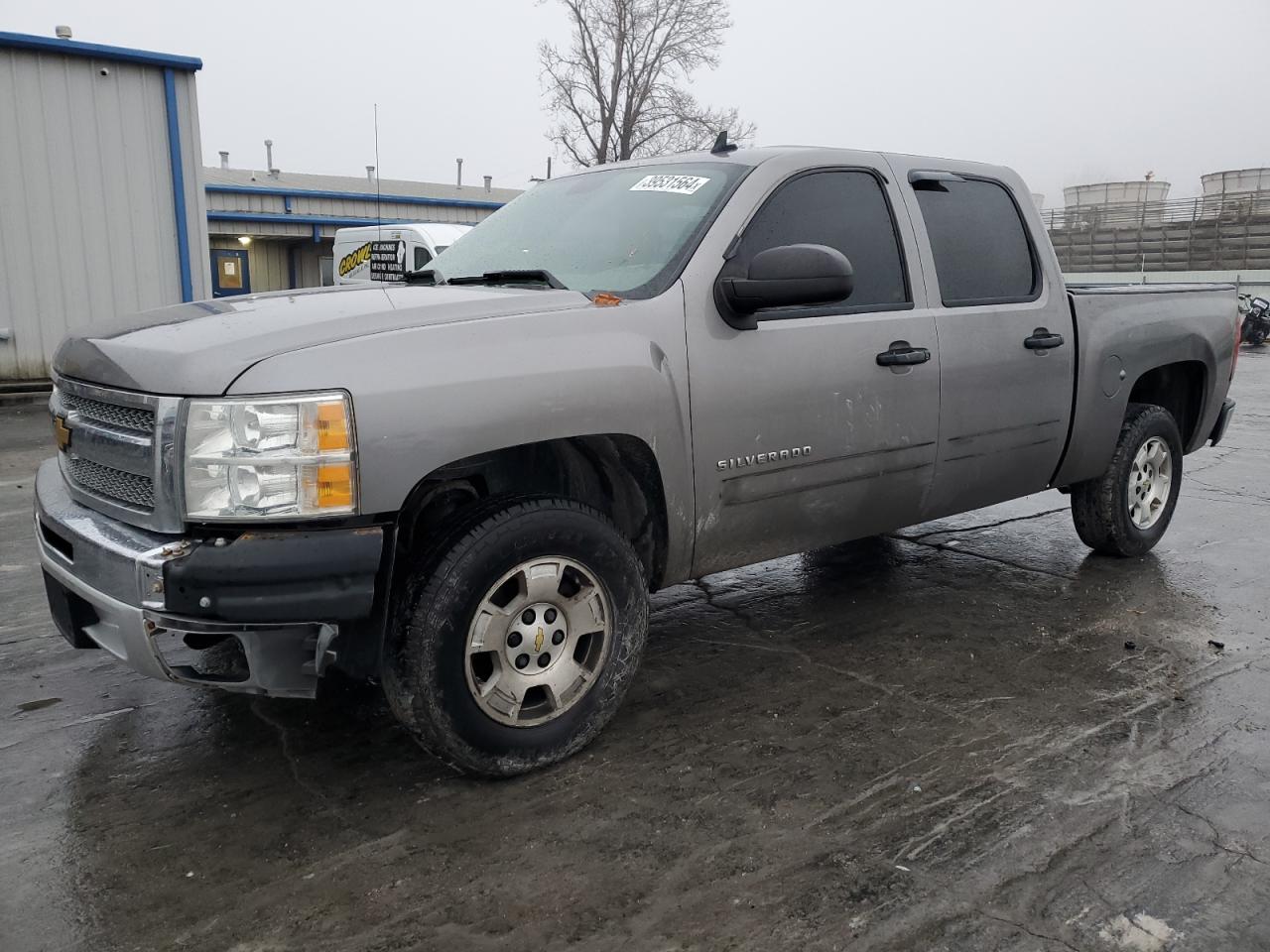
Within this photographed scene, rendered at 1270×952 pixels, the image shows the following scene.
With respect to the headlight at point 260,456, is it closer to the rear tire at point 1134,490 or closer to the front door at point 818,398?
Answer: the front door at point 818,398

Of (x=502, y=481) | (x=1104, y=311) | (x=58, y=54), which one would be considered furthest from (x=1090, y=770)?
(x=58, y=54)

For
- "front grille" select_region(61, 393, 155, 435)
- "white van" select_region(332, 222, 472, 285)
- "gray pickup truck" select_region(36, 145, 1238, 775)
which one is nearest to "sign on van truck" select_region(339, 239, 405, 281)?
"white van" select_region(332, 222, 472, 285)

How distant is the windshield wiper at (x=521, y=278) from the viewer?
11.5 feet

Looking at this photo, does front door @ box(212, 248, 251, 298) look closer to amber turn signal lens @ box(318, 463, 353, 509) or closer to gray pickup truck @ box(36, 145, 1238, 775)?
gray pickup truck @ box(36, 145, 1238, 775)

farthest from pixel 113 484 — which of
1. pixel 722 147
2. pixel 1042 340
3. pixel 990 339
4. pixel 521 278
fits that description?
pixel 1042 340

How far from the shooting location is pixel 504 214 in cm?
444

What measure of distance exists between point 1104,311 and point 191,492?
4052 mm

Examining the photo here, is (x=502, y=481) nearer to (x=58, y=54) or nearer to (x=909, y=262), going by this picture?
(x=909, y=262)

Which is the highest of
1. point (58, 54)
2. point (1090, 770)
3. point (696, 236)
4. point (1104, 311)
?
point (58, 54)

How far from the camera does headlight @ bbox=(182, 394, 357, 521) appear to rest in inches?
102

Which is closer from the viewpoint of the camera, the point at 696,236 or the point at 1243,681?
the point at 696,236

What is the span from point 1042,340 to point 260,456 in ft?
11.0

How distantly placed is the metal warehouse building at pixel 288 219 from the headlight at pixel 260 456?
70.1ft

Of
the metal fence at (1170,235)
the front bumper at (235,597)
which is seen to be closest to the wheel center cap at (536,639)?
the front bumper at (235,597)
